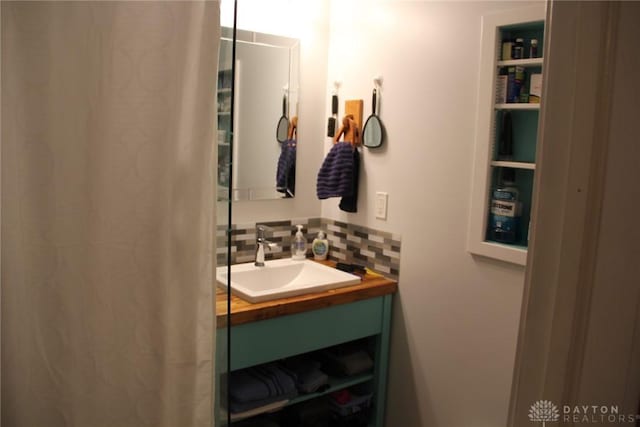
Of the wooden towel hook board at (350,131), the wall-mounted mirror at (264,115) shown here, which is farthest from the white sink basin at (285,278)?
the wooden towel hook board at (350,131)

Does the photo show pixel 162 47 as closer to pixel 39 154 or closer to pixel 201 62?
pixel 201 62

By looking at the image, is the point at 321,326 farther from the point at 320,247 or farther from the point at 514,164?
the point at 514,164

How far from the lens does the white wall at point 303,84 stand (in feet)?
7.28

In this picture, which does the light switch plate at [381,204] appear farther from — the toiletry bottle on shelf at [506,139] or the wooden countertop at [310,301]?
the toiletry bottle on shelf at [506,139]

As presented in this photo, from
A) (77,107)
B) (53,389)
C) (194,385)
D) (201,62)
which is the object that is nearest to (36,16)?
(77,107)

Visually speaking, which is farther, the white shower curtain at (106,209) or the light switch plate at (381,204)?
the light switch plate at (381,204)

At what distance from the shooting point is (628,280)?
516 millimetres

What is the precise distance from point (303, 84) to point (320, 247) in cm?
82

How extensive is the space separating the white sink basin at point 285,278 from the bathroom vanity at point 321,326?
0.09 feet

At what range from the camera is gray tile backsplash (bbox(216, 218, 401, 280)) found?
2.19 m

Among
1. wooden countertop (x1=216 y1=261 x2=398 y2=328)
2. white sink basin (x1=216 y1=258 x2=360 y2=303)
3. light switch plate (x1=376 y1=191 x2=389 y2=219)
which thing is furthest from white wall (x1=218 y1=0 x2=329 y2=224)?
wooden countertop (x1=216 y1=261 x2=398 y2=328)

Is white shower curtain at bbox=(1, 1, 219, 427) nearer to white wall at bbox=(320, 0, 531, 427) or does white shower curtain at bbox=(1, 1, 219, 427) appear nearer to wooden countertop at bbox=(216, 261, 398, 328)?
wooden countertop at bbox=(216, 261, 398, 328)

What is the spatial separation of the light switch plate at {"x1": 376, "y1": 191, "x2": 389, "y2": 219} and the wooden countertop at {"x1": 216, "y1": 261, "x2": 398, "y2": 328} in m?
0.28

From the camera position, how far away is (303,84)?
7.79ft
